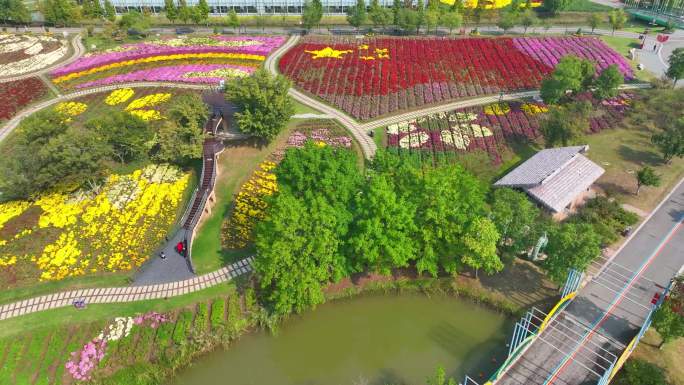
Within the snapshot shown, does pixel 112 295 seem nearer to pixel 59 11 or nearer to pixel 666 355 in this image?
pixel 666 355

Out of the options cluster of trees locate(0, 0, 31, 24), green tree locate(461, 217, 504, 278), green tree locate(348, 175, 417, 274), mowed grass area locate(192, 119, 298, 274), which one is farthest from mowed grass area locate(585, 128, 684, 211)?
cluster of trees locate(0, 0, 31, 24)

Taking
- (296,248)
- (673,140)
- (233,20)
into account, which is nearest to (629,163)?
(673,140)

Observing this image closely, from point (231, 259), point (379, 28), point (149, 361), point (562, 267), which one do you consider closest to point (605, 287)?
point (562, 267)

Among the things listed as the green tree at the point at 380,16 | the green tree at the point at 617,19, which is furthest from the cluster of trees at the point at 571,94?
the green tree at the point at 380,16

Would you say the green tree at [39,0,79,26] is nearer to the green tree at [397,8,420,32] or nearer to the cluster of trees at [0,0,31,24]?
the cluster of trees at [0,0,31,24]

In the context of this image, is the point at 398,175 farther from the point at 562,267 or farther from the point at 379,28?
the point at 379,28

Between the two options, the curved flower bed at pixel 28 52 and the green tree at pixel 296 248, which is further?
the curved flower bed at pixel 28 52

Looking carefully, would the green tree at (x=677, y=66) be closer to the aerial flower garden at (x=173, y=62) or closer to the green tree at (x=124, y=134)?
the aerial flower garden at (x=173, y=62)
